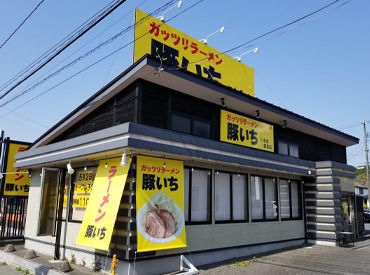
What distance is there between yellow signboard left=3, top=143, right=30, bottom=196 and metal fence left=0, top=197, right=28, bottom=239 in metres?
0.35

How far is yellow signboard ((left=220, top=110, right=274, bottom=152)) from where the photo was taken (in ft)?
39.2

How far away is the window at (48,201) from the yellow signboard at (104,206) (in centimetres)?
396

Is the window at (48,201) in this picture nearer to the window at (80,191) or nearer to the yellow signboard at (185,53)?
the window at (80,191)

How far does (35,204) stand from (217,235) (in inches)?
320

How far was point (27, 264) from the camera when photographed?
1011 centimetres

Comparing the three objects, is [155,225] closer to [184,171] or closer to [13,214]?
[184,171]

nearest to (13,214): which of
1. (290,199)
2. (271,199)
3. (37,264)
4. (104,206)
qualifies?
(37,264)

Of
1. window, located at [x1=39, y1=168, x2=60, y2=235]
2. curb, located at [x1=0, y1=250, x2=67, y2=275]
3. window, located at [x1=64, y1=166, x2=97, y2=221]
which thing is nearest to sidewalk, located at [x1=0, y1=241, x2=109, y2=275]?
curb, located at [x1=0, y1=250, x2=67, y2=275]

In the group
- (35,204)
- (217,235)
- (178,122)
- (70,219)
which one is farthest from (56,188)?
(217,235)

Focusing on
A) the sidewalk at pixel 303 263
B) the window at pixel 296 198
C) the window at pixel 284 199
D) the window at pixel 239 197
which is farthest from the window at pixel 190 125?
the window at pixel 296 198

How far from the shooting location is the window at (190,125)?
10.4 meters

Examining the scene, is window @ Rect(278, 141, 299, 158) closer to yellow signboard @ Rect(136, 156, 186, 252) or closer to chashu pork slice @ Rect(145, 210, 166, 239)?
yellow signboard @ Rect(136, 156, 186, 252)

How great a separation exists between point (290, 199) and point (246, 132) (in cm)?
457

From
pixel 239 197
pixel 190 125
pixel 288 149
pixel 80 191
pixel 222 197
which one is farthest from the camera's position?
pixel 288 149
